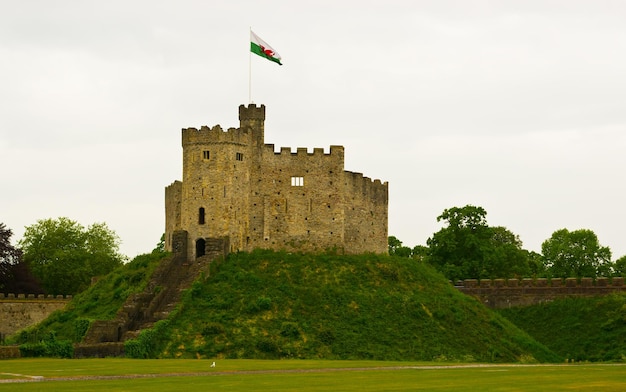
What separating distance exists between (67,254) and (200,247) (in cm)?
4683

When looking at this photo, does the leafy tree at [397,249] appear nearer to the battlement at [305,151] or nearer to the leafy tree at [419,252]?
the leafy tree at [419,252]

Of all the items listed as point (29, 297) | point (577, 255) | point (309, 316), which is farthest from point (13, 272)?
point (577, 255)

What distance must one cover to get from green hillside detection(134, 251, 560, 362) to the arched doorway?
2.94m

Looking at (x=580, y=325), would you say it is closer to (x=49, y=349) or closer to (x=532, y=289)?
(x=532, y=289)

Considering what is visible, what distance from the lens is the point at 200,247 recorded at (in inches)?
3342

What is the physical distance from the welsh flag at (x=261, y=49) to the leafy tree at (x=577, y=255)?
5287 cm

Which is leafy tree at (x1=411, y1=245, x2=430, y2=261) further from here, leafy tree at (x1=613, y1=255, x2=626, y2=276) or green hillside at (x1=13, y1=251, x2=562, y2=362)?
green hillside at (x1=13, y1=251, x2=562, y2=362)

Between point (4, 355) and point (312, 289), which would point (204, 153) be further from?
point (4, 355)

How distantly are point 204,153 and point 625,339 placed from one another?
106ft

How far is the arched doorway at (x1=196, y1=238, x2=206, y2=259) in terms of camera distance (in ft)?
278

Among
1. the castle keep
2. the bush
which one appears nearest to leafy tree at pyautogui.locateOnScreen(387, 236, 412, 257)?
the castle keep

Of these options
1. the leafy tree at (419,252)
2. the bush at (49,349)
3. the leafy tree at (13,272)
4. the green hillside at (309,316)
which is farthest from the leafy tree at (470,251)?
the bush at (49,349)

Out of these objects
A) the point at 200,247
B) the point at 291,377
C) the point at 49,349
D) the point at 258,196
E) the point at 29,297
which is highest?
the point at 258,196

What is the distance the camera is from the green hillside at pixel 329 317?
70.7 m
